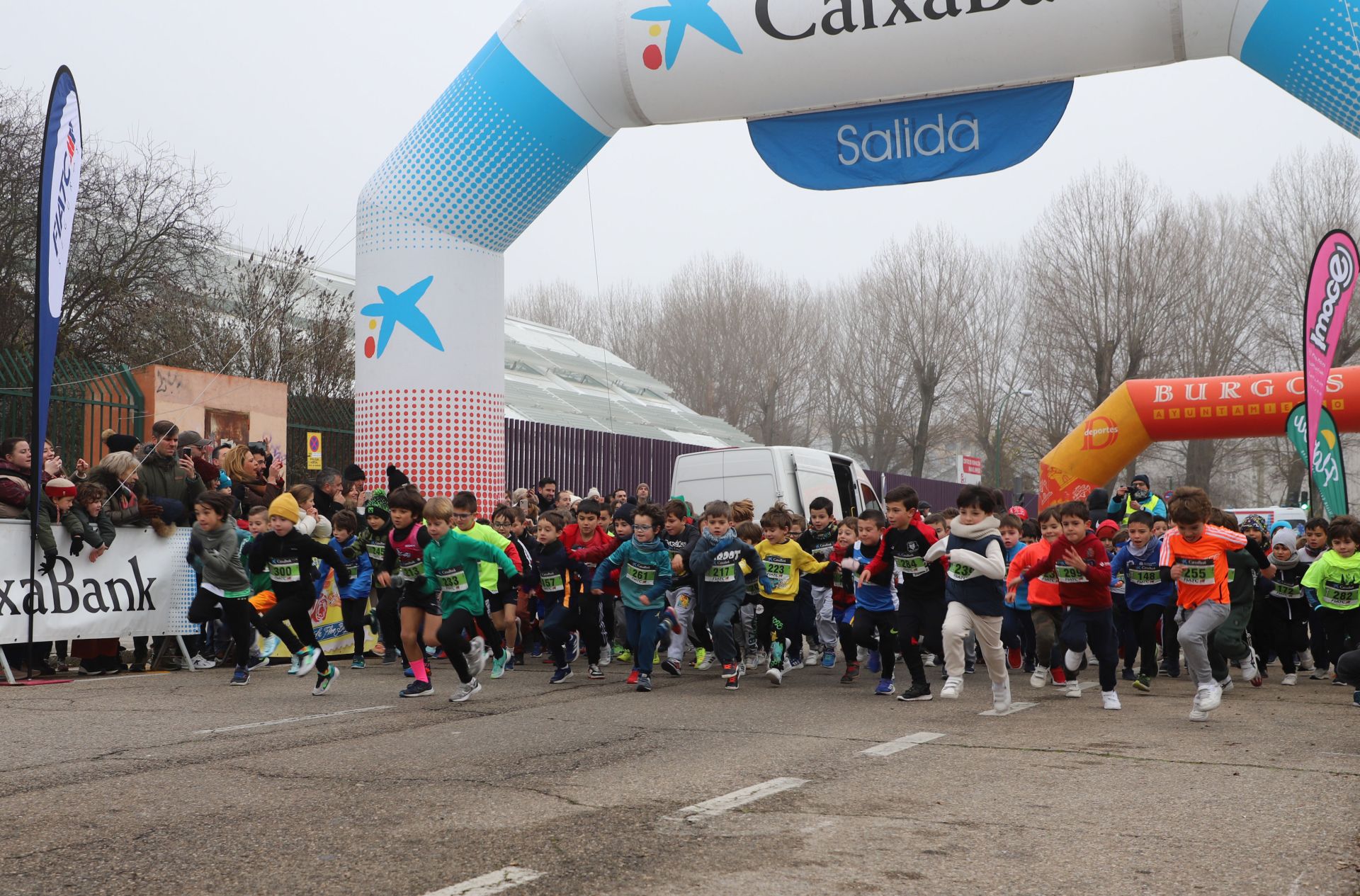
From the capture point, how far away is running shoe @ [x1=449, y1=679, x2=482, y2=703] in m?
9.91

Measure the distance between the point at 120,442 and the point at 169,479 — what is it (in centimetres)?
64

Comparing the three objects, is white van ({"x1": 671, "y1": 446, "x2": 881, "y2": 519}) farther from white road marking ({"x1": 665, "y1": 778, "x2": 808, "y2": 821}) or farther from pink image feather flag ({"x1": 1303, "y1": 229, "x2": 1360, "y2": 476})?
white road marking ({"x1": 665, "y1": 778, "x2": 808, "y2": 821})

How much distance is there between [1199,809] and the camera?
225 inches

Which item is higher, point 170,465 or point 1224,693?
point 170,465

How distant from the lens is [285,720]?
8672 mm

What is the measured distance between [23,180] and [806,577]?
15762mm

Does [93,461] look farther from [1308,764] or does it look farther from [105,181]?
[1308,764]

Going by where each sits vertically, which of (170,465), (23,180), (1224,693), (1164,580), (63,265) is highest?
(23,180)

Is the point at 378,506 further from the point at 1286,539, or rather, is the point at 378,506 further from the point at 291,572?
the point at 1286,539

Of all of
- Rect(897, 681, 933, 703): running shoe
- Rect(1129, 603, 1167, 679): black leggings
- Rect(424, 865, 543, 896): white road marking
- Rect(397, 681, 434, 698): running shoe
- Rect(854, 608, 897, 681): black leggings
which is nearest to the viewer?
Rect(424, 865, 543, 896): white road marking

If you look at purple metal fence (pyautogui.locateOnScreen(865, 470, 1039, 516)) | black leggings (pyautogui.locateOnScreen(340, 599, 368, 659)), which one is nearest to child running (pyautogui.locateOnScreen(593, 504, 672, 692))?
black leggings (pyautogui.locateOnScreen(340, 599, 368, 659))

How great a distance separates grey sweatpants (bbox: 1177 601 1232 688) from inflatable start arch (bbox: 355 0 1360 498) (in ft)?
18.7

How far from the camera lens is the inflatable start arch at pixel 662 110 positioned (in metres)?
13.4

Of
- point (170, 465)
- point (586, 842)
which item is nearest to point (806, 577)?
point (170, 465)
